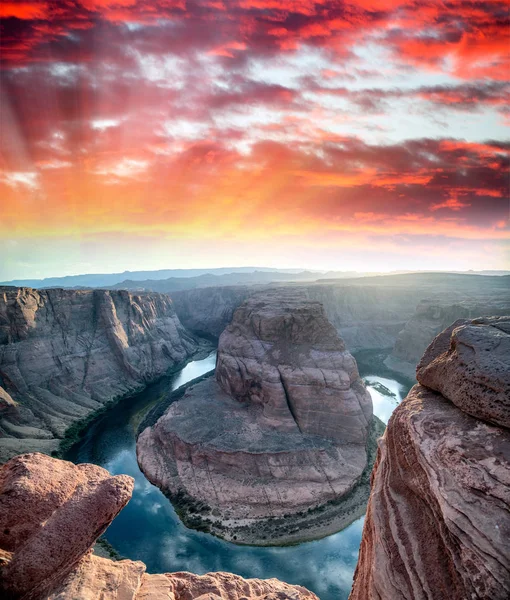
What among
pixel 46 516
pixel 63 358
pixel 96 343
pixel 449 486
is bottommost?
pixel 63 358

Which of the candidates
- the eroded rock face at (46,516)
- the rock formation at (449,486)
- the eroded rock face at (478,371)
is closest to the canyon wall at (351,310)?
the eroded rock face at (46,516)

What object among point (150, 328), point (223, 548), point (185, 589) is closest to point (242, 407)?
point (223, 548)

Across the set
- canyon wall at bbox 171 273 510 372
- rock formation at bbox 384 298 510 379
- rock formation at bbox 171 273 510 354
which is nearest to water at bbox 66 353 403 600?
canyon wall at bbox 171 273 510 372

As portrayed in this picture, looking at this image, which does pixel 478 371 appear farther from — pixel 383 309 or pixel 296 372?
pixel 383 309

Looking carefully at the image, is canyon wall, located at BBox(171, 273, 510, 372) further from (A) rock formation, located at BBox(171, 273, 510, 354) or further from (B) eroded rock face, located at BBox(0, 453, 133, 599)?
(B) eroded rock face, located at BBox(0, 453, 133, 599)

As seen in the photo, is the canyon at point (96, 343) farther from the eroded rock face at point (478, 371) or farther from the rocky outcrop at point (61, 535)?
the eroded rock face at point (478, 371)

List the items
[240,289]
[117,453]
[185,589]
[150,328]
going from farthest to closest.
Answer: [240,289], [150,328], [117,453], [185,589]

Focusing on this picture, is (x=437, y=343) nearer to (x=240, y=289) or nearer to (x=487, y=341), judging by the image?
(x=487, y=341)

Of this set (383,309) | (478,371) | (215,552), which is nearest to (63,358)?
(215,552)
